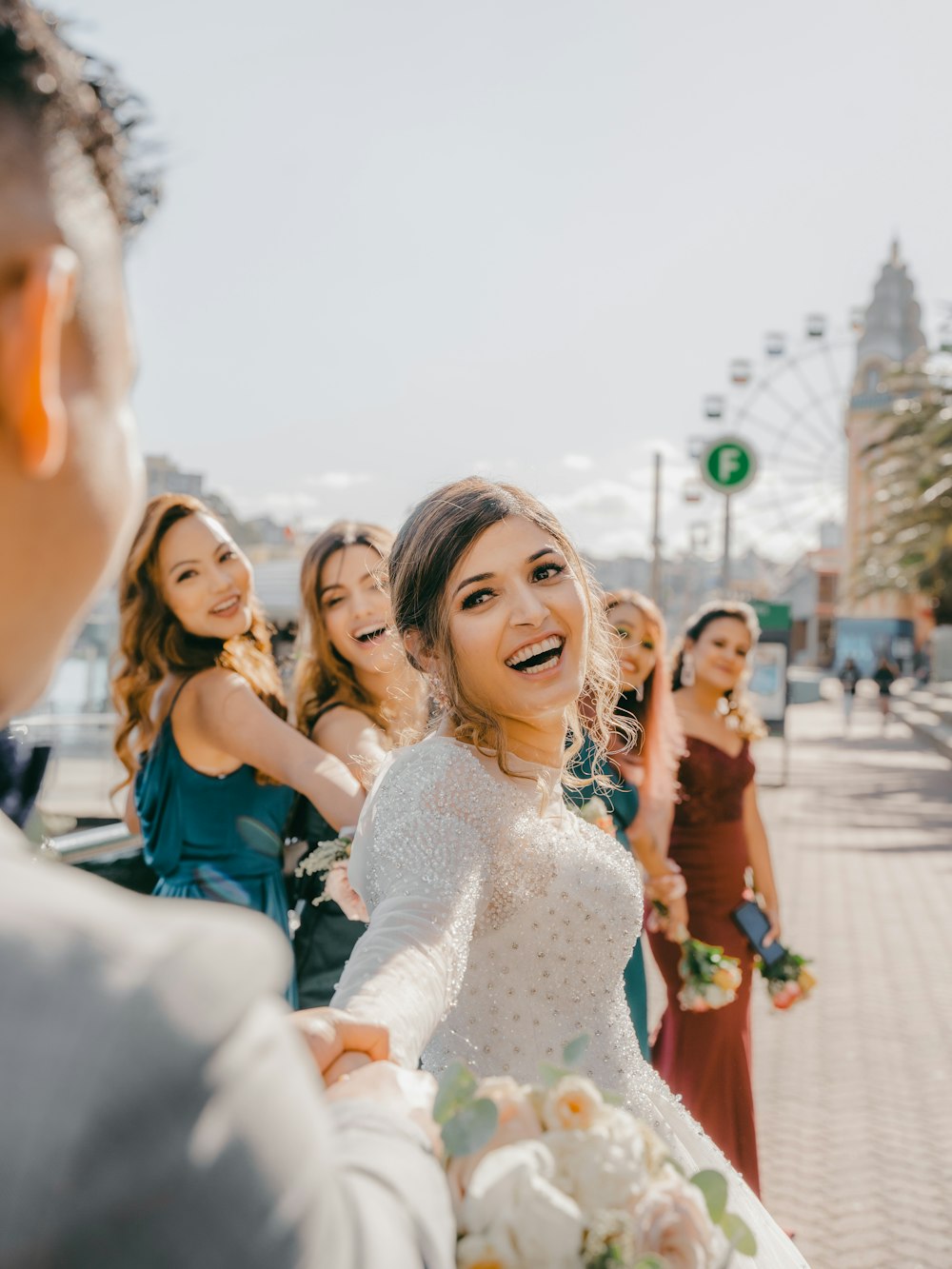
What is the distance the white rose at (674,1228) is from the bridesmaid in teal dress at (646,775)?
3259mm

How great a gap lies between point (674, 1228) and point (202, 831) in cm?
280

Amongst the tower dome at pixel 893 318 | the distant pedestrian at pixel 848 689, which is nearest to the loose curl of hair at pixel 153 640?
the distant pedestrian at pixel 848 689

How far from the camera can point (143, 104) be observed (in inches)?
38.4

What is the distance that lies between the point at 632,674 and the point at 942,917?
597cm

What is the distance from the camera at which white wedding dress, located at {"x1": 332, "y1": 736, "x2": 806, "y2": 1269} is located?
210cm

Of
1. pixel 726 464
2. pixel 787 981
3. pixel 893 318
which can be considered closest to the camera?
pixel 787 981

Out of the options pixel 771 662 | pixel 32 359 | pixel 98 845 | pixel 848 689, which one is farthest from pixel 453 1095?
pixel 848 689

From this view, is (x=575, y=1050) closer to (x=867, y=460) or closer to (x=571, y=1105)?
(x=571, y=1105)

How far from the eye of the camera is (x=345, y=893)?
3.02 metres

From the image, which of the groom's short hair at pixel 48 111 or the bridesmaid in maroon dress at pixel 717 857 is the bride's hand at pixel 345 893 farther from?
the groom's short hair at pixel 48 111

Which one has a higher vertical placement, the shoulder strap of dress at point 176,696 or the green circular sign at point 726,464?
the green circular sign at point 726,464

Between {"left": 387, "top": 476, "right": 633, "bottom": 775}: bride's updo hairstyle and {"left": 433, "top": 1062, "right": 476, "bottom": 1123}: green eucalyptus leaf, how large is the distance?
4.41 feet

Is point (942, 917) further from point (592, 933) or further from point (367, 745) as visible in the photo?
point (592, 933)

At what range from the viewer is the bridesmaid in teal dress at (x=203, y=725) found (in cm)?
361
